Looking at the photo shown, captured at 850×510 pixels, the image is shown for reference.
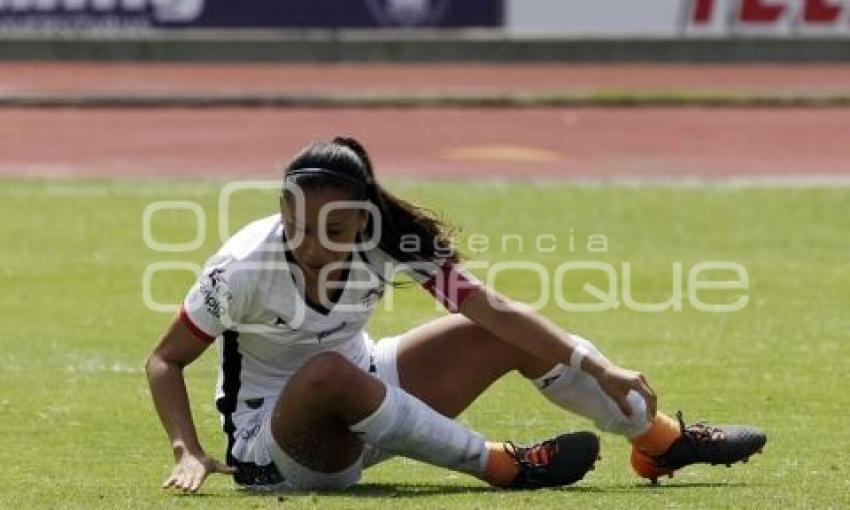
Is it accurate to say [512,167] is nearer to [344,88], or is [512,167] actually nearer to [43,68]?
[344,88]

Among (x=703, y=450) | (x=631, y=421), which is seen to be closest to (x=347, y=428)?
(x=631, y=421)

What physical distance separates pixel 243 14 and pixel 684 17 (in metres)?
6.53

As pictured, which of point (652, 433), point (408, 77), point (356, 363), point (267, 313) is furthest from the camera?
point (408, 77)

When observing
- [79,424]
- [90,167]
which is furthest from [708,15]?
[79,424]

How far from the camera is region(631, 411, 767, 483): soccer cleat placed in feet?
24.1

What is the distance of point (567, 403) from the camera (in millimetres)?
7348

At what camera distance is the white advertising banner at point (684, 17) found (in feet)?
105

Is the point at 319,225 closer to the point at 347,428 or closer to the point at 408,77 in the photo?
the point at 347,428

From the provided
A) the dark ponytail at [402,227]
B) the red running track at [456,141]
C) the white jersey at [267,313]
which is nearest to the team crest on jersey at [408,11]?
the red running track at [456,141]

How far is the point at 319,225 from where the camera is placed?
22.1 feet

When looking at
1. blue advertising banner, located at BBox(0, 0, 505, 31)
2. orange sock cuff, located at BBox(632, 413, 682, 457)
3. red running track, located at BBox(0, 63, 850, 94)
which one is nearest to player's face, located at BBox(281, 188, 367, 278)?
orange sock cuff, located at BBox(632, 413, 682, 457)

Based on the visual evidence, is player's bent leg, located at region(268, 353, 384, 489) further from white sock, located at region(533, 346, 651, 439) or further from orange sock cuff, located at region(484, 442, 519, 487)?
white sock, located at region(533, 346, 651, 439)

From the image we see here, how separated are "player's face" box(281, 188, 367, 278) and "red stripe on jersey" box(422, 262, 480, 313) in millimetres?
350

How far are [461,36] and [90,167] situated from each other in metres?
10.9
